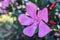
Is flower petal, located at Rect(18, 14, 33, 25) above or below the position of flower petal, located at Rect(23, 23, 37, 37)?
above

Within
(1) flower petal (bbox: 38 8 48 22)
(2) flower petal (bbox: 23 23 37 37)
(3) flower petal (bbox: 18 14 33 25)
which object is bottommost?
(2) flower petal (bbox: 23 23 37 37)

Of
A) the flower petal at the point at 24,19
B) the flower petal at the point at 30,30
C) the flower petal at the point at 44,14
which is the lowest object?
the flower petal at the point at 30,30

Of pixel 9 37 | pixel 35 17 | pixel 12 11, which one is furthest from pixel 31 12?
pixel 9 37

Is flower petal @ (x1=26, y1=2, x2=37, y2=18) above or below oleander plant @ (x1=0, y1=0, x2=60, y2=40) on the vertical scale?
above

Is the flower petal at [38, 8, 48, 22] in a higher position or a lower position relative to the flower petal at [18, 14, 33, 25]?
higher

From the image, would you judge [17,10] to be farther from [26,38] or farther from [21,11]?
[26,38]

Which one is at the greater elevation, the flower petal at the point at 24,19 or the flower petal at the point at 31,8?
the flower petal at the point at 31,8

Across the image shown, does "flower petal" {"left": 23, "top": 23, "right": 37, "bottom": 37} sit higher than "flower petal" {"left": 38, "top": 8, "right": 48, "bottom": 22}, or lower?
lower

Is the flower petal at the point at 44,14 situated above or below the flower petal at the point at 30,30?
above
